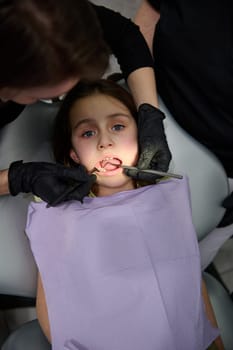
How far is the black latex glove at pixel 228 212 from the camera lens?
1.18 metres

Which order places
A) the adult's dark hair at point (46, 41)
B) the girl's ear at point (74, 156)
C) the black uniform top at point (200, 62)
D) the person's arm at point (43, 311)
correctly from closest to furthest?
the adult's dark hair at point (46, 41) < the black uniform top at point (200, 62) < the person's arm at point (43, 311) < the girl's ear at point (74, 156)

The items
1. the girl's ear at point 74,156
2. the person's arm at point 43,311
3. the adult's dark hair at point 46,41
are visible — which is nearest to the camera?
the adult's dark hair at point 46,41

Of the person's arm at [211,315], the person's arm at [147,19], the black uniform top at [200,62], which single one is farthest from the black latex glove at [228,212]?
→ the person's arm at [147,19]

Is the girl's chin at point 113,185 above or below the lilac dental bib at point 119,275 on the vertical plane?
above

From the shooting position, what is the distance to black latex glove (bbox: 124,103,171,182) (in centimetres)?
110

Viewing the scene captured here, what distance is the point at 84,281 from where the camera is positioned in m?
1.04

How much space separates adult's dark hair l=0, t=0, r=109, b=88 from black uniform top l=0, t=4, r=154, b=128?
362 millimetres

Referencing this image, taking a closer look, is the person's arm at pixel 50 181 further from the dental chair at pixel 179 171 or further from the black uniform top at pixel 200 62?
the black uniform top at pixel 200 62

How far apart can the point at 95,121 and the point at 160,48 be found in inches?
9.9

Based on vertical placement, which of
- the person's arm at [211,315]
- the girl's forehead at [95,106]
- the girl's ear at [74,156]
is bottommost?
the person's arm at [211,315]

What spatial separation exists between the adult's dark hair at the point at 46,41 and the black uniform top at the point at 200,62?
1.06ft

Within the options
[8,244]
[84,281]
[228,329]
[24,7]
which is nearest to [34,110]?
[8,244]

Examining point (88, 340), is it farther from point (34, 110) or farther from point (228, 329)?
point (34, 110)

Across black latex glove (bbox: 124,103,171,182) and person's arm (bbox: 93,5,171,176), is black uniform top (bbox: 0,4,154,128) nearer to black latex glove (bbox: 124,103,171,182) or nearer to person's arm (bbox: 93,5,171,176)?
person's arm (bbox: 93,5,171,176)
